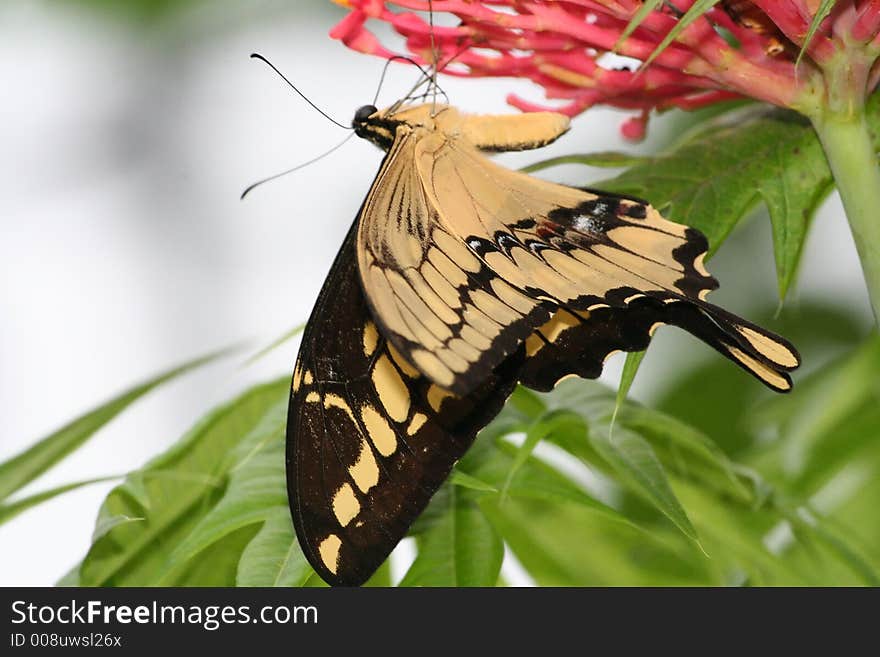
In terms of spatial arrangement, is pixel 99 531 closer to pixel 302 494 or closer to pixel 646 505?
pixel 302 494

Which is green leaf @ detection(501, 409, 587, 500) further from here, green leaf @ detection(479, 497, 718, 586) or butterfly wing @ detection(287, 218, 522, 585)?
green leaf @ detection(479, 497, 718, 586)

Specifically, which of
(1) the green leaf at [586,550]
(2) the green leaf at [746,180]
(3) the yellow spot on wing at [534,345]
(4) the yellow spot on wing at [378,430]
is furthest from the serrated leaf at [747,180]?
(1) the green leaf at [586,550]

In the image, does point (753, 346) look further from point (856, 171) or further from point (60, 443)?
point (60, 443)

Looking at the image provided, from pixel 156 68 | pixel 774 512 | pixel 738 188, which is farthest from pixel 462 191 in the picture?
pixel 156 68

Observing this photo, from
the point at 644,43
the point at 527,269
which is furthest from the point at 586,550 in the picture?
the point at 644,43

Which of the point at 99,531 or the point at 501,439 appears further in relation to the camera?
the point at 501,439

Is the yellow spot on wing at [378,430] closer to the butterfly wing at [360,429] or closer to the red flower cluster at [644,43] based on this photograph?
the butterfly wing at [360,429]
